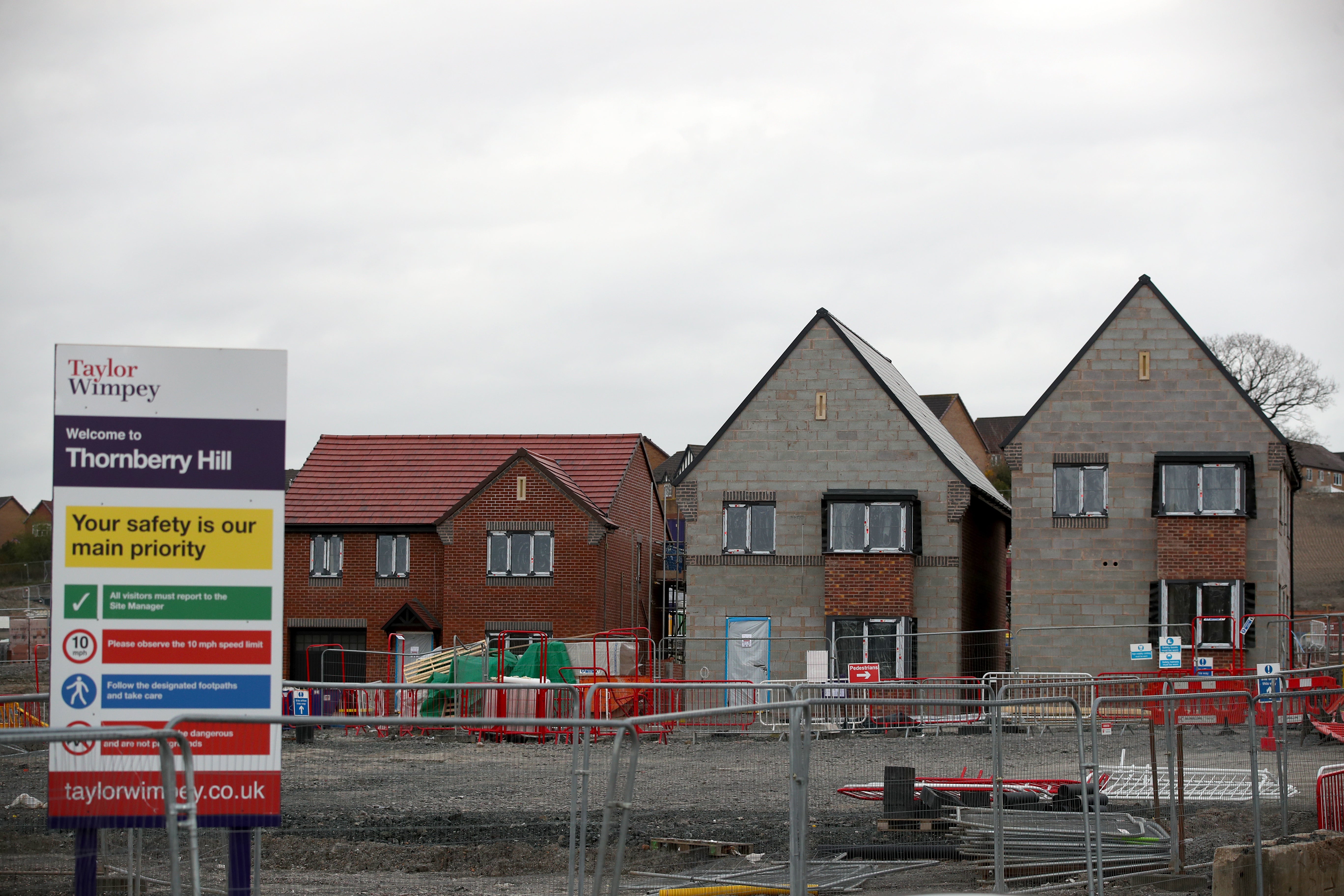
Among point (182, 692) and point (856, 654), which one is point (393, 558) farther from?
point (182, 692)

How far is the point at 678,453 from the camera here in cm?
9706

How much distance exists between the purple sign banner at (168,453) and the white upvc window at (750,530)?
90.4ft

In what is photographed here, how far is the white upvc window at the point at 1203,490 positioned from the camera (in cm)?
3067

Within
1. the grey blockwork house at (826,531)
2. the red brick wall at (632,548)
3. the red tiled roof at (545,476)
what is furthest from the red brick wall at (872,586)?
the red brick wall at (632,548)

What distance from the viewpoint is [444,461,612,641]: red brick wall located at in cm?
3778

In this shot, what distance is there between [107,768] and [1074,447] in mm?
28562

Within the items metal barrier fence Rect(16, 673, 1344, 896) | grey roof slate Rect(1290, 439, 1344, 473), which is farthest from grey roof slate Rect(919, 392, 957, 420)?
metal barrier fence Rect(16, 673, 1344, 896)

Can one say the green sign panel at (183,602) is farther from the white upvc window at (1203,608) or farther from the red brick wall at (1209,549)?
the red brick wall at (1209,549)

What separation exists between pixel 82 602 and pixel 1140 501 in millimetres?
28817

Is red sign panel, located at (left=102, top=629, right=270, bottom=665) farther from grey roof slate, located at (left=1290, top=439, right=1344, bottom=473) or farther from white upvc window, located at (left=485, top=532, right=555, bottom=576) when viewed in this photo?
grey roof slate, located at (left=1290, top=439, right=1344, bottom=473)

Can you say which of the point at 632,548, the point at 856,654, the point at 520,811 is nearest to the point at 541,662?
the point at 856,654

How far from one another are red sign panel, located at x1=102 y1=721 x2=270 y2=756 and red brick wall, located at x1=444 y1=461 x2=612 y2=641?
102ft

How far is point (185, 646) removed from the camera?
6.39 m

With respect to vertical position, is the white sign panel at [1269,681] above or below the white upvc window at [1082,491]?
below
